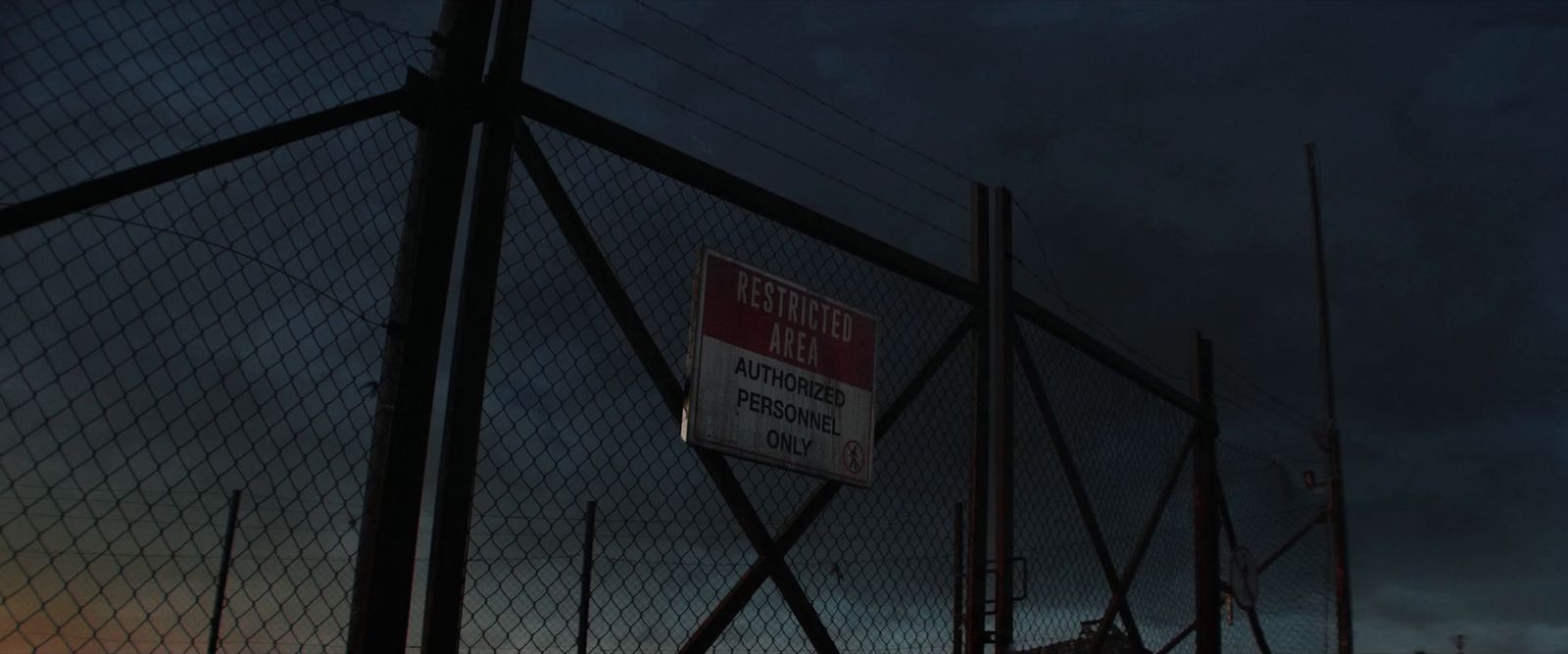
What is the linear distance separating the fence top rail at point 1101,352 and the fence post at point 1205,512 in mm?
147

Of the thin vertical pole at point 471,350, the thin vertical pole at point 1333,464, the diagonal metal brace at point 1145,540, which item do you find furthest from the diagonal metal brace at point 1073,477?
the thin vertical pole at point 1333,464

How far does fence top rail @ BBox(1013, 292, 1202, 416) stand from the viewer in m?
6.79

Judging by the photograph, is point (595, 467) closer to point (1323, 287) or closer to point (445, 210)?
point (445, 210)

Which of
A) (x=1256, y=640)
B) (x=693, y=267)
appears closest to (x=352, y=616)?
(x=693, y=267)

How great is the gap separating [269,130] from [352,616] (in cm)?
141

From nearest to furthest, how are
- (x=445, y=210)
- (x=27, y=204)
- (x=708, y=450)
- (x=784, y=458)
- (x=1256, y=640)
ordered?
1. (x=27, y=204)
2. (x=445, y=210)
3. (x=708, y=450)
4. (x=784, y=458)
5. (x=1256, y=640)

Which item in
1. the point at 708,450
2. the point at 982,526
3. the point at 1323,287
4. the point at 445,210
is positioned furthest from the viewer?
the point at 1323,287

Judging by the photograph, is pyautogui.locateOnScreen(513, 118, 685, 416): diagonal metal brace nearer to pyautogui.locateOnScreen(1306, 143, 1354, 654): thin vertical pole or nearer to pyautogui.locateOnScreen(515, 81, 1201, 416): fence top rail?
pyautogui.locateOnScreen(515, 81, 1201, 416): fence top rail

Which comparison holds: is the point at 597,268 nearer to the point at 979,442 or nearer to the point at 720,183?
the point at 720,183

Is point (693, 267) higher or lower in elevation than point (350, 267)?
higher

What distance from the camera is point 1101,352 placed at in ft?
24.8

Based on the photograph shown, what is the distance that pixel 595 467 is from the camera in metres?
4.29

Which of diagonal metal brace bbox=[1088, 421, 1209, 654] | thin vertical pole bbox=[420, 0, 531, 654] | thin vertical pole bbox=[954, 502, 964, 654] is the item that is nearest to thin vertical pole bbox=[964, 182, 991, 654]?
thin vertical pole bbox=[954, 502, 964, 654]

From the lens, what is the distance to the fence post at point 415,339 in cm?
377
